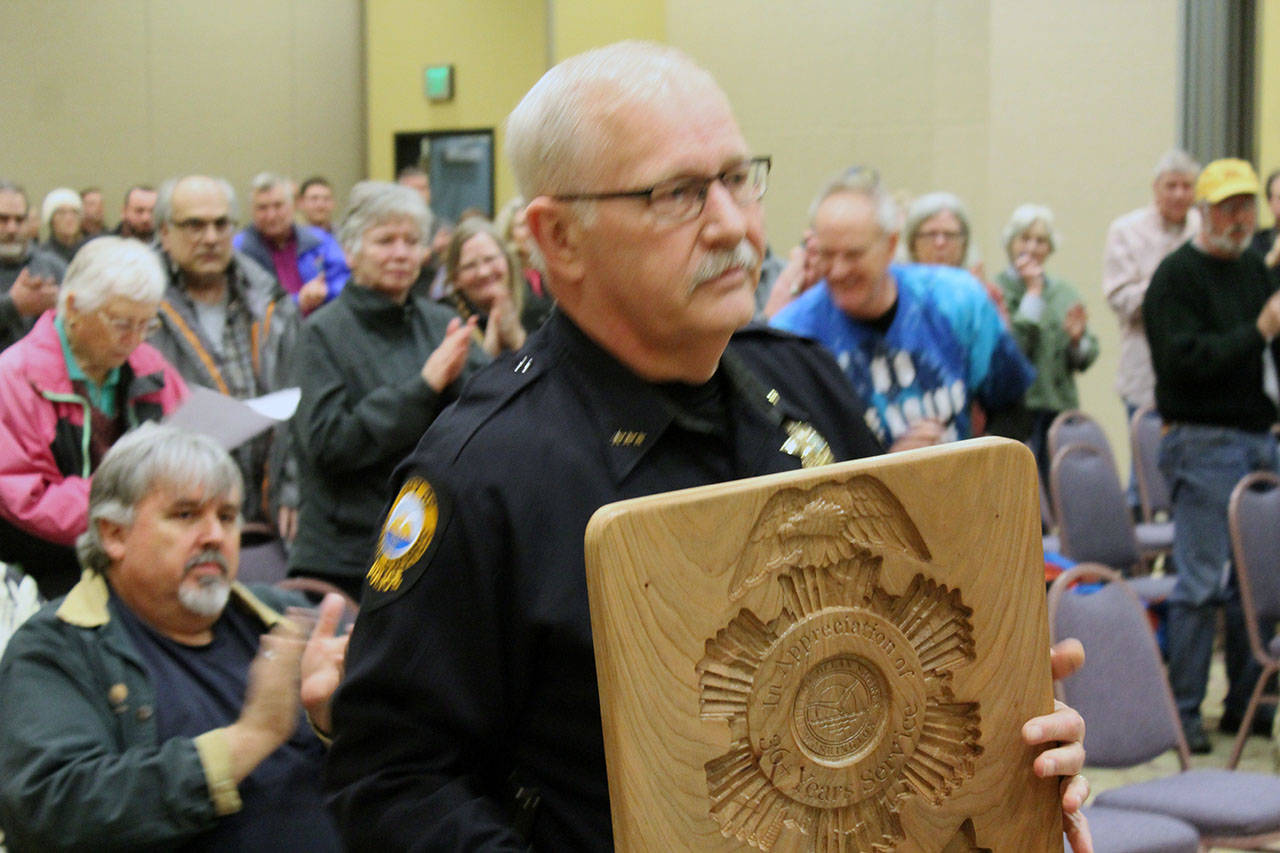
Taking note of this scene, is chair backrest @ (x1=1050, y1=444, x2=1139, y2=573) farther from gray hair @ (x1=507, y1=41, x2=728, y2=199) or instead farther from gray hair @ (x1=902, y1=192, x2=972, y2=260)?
gray hair @ (x1=507, y1=41, x2=728, y2=199)

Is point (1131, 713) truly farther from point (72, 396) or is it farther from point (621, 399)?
point (72, 396)

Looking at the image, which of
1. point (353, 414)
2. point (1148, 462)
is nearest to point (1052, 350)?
point (1148, 462)

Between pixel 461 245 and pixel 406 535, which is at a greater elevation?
pixel 461 245

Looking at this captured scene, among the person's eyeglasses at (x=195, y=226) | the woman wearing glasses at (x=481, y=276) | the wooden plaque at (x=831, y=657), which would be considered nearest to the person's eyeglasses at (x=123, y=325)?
the person's eyeglasses at (x=195, y=226)

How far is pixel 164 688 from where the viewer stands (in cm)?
219

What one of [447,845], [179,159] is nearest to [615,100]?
[447,845]

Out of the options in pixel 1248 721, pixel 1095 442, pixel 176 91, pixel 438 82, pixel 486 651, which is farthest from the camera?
pixel 438 82

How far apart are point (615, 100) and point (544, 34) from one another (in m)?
9.68

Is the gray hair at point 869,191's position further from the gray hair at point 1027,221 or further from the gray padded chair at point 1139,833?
the gray hair at point 1027,221

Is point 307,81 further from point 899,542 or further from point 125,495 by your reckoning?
point 899,542

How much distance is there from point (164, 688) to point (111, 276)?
159cm

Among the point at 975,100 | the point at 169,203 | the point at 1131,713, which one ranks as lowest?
the point at 1131,713

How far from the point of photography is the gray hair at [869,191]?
3.37 metres

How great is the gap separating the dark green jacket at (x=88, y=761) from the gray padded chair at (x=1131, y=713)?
5.98 feet
